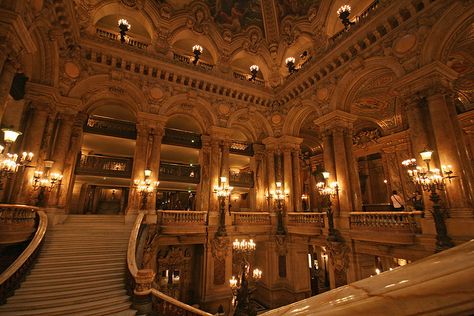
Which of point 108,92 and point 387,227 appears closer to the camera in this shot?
point 387,227

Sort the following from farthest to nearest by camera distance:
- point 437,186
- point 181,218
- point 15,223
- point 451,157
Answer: point 181,218
point 451,157
point 437,186
point 15,223

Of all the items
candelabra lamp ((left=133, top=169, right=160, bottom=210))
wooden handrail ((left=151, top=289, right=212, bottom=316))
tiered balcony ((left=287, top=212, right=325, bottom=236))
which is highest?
candelabra lamp ((left=133, top=169, right=160, bottom=210))

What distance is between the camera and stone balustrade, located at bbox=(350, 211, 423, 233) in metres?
7.95

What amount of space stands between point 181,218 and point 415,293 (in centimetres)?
1188

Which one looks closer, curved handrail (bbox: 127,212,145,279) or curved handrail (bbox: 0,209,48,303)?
curved handrail (bbox: 0,209,48,303)

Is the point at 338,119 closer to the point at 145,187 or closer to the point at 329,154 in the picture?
the point at 329,154

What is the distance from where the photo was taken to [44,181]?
991 centimetres

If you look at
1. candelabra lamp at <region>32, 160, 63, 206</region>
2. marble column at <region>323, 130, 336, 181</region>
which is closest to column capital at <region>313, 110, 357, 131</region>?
marble column at <region>323, 130, 336, 181</region>

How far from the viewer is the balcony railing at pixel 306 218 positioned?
1147 centimetres

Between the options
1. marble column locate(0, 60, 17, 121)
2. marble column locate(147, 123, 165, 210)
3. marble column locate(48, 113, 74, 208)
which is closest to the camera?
marble column locate(0, 60, 17, 121)

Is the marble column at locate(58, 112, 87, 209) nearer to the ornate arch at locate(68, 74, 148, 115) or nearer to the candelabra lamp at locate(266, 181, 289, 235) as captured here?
the ornate arch at locate(68, 74, 148, 115)

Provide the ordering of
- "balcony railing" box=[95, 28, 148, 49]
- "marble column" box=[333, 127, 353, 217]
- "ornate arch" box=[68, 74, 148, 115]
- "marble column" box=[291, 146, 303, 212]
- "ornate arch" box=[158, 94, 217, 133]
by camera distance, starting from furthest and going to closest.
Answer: "marble column" box=[291, 146, 303, 212]
"ornate arch" box=[158, 94, 217, 133]
"balcony railing" box=[95, 28, 148, 49]
"ornate arch" box=[68, 74, 148, 115]
"marble column" box=[333, 127, 353, 217]

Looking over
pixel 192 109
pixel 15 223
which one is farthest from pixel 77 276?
pixel 192 109

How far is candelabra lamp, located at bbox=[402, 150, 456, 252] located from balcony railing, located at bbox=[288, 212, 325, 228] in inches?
184
